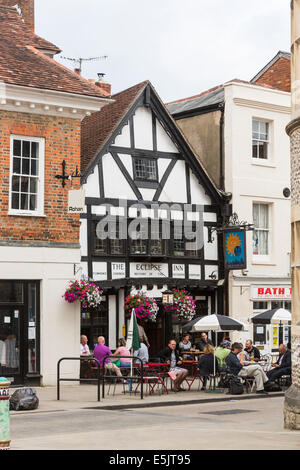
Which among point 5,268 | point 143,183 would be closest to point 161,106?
point 143,183

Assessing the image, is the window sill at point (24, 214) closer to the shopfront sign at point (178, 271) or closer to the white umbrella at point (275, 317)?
the shopfront sign at point (178, 271)

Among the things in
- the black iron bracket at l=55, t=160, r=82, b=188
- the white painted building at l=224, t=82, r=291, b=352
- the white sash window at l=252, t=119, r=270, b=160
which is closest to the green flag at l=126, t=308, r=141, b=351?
the black iron bracket at l=55, t=160, r=82, b=188

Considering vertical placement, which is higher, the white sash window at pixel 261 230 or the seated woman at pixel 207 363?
the white sash window at pixel 261 230

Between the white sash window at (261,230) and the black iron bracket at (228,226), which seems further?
the white sash window at (261,230)

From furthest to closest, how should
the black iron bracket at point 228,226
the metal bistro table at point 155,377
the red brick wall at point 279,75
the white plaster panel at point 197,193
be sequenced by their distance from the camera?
1. the red brick wall at point 279,75
2. the white plaster panel at point 197,193
3. the black iron bracket at point 228,226
4. the metal bistro table at point 155,377

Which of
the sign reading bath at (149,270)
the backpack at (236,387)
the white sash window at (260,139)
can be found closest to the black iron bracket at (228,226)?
the sign reading bath at (149,270)

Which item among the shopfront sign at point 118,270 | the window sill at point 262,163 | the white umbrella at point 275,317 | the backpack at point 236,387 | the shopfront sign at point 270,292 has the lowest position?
the backpack at point 236,387

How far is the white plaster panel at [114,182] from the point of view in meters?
25.8

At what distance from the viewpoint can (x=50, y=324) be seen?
22531mm

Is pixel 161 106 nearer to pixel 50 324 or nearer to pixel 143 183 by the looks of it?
pixel 143 183

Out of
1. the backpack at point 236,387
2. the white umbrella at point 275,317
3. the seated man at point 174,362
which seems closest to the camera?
the backpack at point 236,387

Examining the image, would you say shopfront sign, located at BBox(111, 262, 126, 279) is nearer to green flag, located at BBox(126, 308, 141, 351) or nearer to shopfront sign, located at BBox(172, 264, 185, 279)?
shopfront sign, located at BBox(172, 264, 185, 279)

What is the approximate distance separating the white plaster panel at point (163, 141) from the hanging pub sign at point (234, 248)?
3.39 metres

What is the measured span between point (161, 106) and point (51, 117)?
5.45 m
